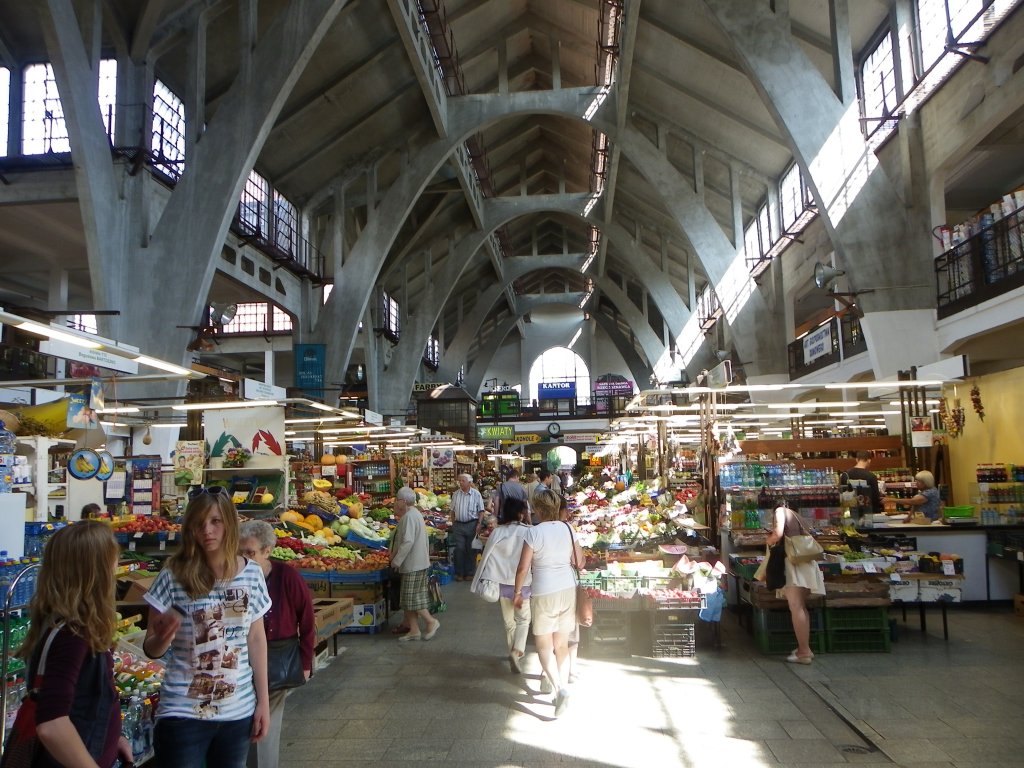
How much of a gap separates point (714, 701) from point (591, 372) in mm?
38742

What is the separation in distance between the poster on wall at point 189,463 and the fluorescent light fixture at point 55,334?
2.58 meters

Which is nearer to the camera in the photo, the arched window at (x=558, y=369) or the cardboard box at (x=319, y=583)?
the cardboard box at (x=319, y=583)

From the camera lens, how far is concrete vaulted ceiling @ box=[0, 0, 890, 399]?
1311 centimetres

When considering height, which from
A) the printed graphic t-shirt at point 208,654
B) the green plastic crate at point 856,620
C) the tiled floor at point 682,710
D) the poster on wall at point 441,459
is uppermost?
the poster on wall at point 441,459

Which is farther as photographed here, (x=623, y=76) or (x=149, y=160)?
(x=623, y=76)

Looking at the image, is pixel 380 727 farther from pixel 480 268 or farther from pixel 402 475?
pixel 480 268

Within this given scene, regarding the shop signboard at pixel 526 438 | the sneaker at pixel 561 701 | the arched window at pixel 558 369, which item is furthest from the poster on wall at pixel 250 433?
the arched window at pixel 558 369

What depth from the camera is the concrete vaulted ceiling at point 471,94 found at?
516 inches

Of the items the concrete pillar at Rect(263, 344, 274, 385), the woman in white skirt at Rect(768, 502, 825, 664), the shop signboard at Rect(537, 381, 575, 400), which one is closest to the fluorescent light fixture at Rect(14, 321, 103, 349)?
the woman in white skirt at Rect(768, 502, 825, 664)

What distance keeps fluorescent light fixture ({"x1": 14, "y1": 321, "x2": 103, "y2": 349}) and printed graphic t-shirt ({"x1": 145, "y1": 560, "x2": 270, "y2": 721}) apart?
113 inches

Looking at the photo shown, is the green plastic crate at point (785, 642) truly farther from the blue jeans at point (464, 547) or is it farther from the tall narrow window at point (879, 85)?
the tall narrow window at point (879, 85)

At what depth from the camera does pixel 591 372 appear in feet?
143

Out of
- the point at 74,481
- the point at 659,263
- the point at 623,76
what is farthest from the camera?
the point at 659,263

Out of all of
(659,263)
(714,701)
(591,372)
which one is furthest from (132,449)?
(591,372)
